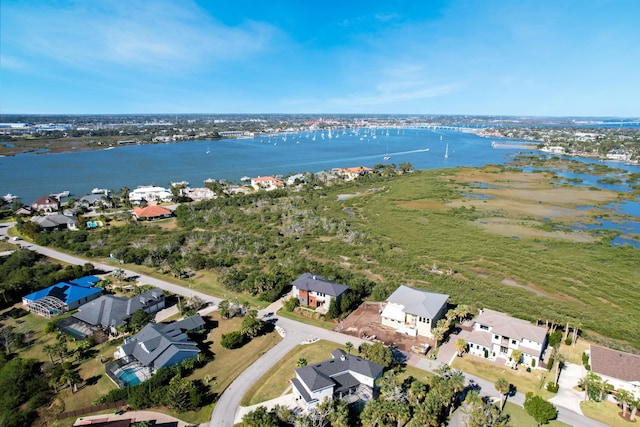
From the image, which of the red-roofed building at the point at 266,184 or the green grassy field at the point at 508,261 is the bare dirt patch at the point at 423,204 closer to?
the green grassy field at the point at 508,261

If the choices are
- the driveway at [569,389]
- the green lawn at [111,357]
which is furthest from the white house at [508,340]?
the green lawn at [111,357]

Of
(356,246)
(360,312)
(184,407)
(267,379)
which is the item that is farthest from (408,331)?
(356,246)

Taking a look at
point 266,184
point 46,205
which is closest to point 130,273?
point 46,205

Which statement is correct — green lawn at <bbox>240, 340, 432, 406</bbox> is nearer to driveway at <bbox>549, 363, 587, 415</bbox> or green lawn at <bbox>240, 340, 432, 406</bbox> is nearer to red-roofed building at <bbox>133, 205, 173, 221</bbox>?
driveway at <bbox>549, 363, 587, 415</bbox>

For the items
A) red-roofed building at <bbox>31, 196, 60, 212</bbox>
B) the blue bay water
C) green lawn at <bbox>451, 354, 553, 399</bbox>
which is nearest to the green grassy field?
green lawn at <bbox>451, 354, 553, 399</bbox>

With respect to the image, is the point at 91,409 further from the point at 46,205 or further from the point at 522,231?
the point at 46,205

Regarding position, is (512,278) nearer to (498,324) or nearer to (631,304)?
(631,304)
